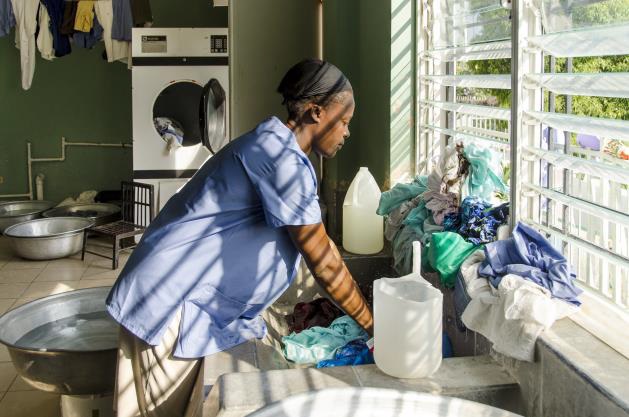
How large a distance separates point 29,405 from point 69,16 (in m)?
4.47

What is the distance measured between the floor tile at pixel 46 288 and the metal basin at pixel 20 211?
66.1 inches

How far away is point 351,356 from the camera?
196 cm

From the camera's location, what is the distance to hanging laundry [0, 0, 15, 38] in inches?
260

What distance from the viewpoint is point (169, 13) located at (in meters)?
7.25

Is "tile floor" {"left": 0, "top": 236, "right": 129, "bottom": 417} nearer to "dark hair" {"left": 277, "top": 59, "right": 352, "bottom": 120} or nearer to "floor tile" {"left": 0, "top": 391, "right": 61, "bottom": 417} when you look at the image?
"floor tile" {"left": 0, "top": 391, "right": 61, "bottom": 417}

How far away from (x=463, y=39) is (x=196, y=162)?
13.2ft

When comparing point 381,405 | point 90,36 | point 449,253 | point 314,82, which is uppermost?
point 90,36

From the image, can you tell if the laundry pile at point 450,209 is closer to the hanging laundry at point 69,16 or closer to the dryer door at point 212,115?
the dryer door at point 212,115

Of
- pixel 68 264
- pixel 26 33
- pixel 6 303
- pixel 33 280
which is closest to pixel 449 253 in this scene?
pixel 6 303

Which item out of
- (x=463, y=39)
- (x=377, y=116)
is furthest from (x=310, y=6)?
(x=463, y=39)

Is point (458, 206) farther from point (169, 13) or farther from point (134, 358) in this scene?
point (169, 13)

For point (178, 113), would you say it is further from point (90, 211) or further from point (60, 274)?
point (60, 274)

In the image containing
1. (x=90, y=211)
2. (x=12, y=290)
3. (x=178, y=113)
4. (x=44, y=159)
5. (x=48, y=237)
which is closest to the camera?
(x=12, y=290)

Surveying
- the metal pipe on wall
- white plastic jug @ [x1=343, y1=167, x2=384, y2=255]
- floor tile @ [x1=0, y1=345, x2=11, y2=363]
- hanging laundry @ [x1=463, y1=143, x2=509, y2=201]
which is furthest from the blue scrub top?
the metal pipe on wall
